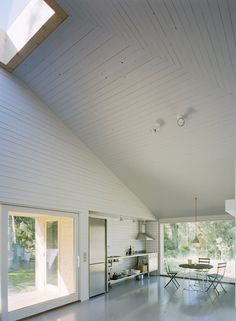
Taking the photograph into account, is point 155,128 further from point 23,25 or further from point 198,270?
point 198,270

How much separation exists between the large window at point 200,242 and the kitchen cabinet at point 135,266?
25.9 inches

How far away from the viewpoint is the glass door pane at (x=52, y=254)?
7.02 metres

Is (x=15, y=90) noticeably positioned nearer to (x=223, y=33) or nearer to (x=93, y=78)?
(x=93, y=78)

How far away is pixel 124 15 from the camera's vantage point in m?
3.96

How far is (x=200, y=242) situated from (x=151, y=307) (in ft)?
13.1

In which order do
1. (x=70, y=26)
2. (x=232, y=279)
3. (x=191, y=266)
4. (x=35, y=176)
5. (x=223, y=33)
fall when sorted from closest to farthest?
(x=223, y=33) < (x=70, y=26) < (x=35, y=176) < (x=191, y=266) < (x=232, y=279)

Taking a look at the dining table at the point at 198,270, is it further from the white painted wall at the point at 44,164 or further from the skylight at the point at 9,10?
the skylight at the point at 9,10

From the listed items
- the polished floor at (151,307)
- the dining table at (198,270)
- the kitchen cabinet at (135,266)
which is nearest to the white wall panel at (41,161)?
the kitchen cabinet at (135,266)

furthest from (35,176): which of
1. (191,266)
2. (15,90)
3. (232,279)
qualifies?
(232,279)

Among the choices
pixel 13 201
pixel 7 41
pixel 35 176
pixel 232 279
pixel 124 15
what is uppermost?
pixel 7 41

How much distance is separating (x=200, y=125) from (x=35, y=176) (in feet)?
10.9

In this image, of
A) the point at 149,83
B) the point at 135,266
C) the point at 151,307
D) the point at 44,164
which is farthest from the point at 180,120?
the point at 135,266

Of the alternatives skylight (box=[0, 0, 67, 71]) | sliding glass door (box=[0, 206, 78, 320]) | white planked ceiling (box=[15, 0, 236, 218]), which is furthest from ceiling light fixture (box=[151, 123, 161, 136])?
sliding glass door (box=[0, 206, 78, 320])

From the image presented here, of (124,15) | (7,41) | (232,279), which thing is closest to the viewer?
(124,15)
